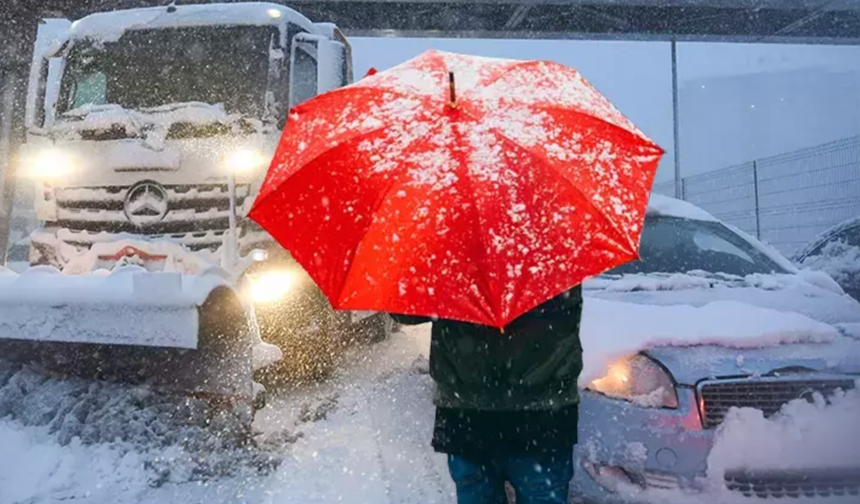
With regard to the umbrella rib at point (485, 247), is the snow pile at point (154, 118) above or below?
above

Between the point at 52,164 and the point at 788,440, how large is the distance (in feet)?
18.2

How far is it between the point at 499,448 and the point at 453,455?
0.17 meters

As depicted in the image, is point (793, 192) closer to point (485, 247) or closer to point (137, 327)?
point (137, 327)

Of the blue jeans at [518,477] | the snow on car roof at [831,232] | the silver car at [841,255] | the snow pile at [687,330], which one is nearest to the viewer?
the blue jeans at [518,477]

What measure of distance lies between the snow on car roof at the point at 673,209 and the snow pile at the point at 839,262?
2104 mm

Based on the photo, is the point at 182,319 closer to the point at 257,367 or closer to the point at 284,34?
the point at 257,367

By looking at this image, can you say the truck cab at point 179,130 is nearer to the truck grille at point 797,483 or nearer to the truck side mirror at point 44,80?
the truck side mirror at point 44,80

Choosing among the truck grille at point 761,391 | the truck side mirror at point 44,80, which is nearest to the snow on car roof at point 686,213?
the truck grille at point 761,391

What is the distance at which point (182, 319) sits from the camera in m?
3.84

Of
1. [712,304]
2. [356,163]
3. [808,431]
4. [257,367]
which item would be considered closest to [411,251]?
[356,163]

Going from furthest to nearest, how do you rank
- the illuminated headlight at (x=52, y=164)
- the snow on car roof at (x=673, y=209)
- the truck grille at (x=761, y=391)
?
the illuminated headlight at (x=52, y=164), the snow on car roof at (x=673, y=209), the truck grille at (x=761, y=391)

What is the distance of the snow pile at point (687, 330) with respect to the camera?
317 cm

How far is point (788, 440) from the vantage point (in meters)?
2.88

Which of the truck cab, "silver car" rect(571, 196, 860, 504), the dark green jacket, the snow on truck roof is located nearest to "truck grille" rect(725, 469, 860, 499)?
"silver car" rect(571, 196, 860, 504)
